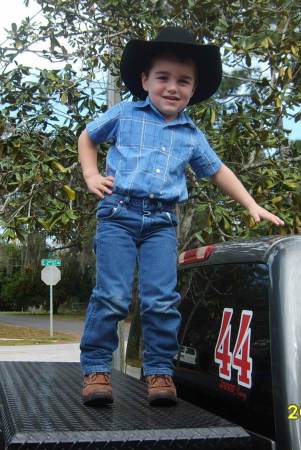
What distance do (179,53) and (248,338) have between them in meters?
1.16

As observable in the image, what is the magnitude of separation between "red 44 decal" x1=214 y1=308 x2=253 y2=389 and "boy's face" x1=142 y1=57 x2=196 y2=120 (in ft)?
2.80

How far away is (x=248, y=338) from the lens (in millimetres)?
1931

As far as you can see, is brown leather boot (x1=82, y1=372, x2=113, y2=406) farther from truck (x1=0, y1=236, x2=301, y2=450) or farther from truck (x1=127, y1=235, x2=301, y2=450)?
truck (x1=127, y1=235, x2=301, y2=450)

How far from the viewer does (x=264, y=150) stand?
→ 539 cm

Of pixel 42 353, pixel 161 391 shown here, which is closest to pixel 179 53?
pixel 161 391

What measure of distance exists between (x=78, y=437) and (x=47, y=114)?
3.84 m

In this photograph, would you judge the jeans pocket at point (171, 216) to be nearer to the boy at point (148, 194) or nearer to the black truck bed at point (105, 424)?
the boy at point (148, 194)

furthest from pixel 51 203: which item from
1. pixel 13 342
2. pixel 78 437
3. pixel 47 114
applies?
pixel 13 342

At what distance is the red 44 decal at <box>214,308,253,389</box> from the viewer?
6.32 ft

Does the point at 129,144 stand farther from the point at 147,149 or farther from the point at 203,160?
the point at 203,160

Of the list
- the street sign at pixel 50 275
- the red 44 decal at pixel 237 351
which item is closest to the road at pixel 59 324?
the street sign at pixel 50 275

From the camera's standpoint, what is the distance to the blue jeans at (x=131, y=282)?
90.5 inches

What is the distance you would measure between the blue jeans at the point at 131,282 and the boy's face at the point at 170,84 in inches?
16.0

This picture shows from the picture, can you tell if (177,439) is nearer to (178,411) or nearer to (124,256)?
(178,411)
